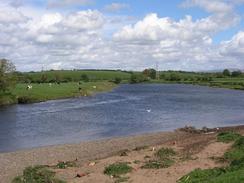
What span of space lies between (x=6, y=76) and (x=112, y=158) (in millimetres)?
76024

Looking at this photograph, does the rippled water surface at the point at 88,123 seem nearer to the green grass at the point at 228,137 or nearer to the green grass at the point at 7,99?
the green grass at the point at 228,137

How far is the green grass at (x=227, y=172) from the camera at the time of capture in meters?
19.7

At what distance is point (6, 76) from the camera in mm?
103188

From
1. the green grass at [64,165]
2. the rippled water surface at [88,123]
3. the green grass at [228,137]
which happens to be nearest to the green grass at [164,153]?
the green grass at [228,137]

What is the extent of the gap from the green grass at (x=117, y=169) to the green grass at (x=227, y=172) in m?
4.47

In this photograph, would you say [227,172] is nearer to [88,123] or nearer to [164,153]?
[164,153]

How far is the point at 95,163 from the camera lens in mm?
30938

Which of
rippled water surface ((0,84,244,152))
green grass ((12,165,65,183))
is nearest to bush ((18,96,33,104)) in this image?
rippled water surface ((0,84,244,152))

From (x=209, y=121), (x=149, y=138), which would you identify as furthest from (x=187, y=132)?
(x=209, y=121)

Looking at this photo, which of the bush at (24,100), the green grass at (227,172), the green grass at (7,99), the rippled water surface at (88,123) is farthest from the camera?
the bush at (24,100)

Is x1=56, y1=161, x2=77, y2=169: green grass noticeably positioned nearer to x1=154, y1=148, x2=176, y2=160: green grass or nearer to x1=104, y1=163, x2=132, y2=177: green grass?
x1=104, y1=163, x2=132, y2=177: green grass

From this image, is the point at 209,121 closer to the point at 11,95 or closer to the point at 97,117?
the point at 97,117

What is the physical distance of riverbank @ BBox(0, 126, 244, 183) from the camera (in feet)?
85.9

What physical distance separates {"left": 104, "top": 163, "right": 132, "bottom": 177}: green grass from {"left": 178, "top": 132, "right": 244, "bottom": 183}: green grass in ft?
14.7
